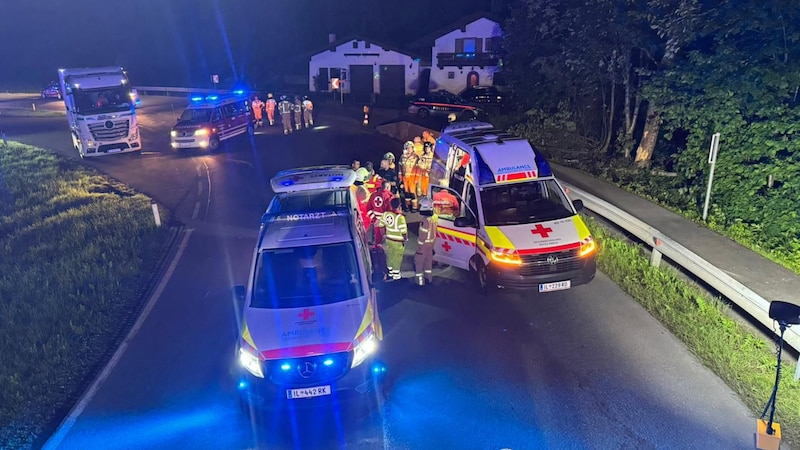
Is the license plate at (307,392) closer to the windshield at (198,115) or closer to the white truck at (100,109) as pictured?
the windshield at (198,115)

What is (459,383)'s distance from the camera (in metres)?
7.14

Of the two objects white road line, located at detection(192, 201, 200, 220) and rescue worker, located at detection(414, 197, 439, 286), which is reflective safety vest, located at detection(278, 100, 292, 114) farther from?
rescue worker, located at detection(414, 197, 439, 286)

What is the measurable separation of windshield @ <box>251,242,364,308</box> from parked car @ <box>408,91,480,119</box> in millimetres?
22840

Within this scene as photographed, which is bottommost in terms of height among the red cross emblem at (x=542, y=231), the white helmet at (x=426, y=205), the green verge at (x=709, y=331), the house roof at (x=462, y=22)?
the green verge at (x=709, y=331)

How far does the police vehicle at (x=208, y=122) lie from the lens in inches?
880

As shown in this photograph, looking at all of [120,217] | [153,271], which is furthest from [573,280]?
[120,217]

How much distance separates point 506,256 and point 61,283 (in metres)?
8.16

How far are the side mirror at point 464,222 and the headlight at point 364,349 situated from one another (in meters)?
3.63

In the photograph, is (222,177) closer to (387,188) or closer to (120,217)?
(120,217)

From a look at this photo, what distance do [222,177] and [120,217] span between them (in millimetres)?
4972

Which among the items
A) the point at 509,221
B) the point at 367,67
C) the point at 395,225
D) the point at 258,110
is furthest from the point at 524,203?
the point at 367,67

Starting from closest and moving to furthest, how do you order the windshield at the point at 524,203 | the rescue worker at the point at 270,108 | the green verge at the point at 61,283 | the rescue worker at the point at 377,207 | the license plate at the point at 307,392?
the license plate at the point at 307,392, the green verge at the point at 61,283, the windshield at the point at 524,203, the rescue worker at the point at 377,207, the rescue worker at the point at 270,108

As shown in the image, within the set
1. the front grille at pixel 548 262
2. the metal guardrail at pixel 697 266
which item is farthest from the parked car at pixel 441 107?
the front grille at pixel 548 262

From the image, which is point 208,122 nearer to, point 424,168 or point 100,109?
point 100,109
